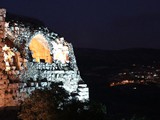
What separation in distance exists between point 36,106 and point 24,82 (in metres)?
4.91

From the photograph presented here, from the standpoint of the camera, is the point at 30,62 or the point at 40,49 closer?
the point at 30,62

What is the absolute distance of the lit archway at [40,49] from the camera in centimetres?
3622

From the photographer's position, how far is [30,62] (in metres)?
32.8

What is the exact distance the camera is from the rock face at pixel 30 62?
29797mm

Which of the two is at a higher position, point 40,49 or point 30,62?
point 40,49

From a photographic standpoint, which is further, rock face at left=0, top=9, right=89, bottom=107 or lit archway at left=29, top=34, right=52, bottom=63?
lit archway at left=29, top=34, right=52, bottom=63

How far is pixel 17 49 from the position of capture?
32219 millimetres

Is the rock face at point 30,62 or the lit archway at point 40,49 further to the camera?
the lit archway at point 40,49

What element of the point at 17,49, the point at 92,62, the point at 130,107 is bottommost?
the point at 130,107

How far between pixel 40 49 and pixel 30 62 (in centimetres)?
469

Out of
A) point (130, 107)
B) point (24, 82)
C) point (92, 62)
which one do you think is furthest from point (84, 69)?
point (24, 82)

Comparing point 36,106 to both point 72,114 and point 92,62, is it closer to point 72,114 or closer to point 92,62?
point 72,114

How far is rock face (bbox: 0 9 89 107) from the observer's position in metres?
29.8

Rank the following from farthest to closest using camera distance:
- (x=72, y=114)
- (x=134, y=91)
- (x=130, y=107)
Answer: (x=134, y=91)
(x=130, y=107)
(x=72, y=114)
